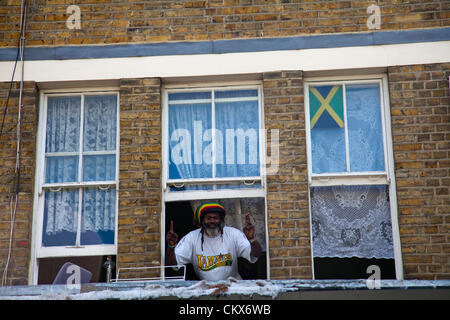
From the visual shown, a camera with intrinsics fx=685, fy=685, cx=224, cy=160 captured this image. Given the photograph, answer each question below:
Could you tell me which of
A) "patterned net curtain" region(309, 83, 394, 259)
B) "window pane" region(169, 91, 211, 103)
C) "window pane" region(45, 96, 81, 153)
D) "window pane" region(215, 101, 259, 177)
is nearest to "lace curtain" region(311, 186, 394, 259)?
"patterned net curtain" region(309, 83, 394, 259)

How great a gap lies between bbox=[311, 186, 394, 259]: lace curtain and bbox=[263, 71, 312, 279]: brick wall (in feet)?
0.68

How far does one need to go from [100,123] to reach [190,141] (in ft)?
3.44

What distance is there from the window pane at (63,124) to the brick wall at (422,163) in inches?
138

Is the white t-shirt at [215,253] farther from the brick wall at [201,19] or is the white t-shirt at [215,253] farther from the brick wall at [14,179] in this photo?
the brick wall at [201,19]

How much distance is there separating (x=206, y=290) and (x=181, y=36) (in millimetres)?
3031

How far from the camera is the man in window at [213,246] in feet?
23.6

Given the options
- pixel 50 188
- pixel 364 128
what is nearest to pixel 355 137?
pixel 364 128

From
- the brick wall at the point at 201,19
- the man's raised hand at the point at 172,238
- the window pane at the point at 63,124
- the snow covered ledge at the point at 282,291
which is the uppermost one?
the brick wall at the point at 201,19

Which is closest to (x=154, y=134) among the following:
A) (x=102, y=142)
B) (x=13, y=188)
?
(x=102, y=142)

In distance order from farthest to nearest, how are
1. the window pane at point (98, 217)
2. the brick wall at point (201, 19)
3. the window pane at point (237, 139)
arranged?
the brick wall at point (201, 19) < the window pane at point (237, 139) < the window pane at point (98, 217)

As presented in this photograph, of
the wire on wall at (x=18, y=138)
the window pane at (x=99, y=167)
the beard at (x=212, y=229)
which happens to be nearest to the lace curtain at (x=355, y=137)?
the beard at (x=212, y=229)

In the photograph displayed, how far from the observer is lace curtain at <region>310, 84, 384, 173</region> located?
744 cm

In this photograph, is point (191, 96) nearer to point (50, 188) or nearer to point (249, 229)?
point (249, 229)

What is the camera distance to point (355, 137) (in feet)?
24.6
